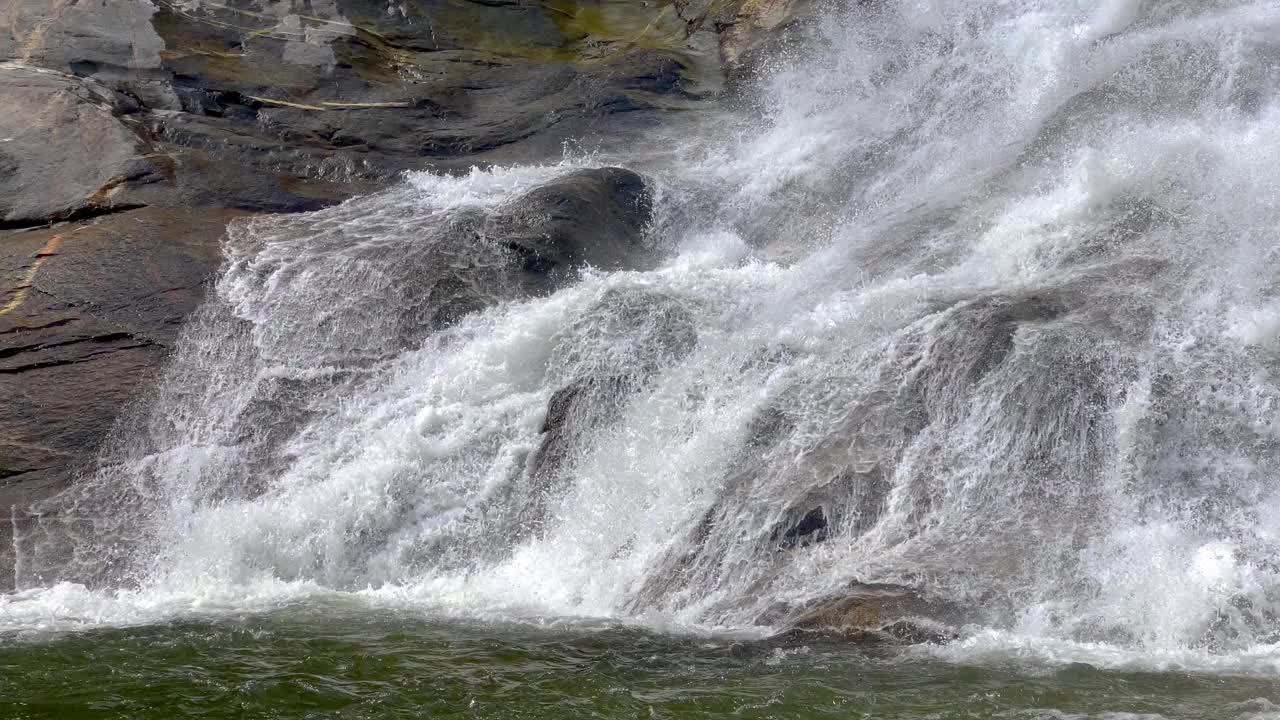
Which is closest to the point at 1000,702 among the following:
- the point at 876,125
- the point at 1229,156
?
the point at 1229,156

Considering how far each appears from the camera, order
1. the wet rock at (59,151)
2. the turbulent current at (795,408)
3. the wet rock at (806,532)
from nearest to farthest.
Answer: the turbulent current at (795,408) → the wet rock at (806,532) → the wet rock at (59,151)

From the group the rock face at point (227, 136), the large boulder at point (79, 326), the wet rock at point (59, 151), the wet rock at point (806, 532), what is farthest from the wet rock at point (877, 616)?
the wet rock at point (59, 151)

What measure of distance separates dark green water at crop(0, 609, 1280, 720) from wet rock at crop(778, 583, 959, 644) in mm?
204

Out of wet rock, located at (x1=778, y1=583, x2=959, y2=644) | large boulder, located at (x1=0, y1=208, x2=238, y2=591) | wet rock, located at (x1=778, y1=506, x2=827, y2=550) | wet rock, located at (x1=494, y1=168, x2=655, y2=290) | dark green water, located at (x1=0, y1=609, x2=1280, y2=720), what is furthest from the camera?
wet rock, located at (x1=494, y1=168, x2=655, y2=290)

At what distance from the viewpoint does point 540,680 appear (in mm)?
6543

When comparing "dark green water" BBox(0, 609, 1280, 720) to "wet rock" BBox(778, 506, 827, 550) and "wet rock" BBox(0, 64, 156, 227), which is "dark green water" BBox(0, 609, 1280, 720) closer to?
"wet rock" BBox(778, 506, 827, 550)

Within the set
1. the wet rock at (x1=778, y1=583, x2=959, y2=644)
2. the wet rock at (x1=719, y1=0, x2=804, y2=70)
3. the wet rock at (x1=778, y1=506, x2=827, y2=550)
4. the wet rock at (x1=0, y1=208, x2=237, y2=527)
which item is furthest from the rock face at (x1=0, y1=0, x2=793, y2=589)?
the wet rock at (x1=778, y1=583, x2=959, y2=644)

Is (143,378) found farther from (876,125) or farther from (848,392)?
(876,125)

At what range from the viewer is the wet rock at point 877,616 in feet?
23.7

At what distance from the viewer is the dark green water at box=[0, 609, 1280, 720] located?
19.7ft

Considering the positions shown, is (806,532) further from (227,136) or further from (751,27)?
(751,27)

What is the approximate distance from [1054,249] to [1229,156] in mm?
2019

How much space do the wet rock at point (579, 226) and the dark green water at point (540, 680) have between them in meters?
4.94

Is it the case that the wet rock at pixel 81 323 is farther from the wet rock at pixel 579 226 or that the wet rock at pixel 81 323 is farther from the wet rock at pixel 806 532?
the wet rock at pixel 806 532
